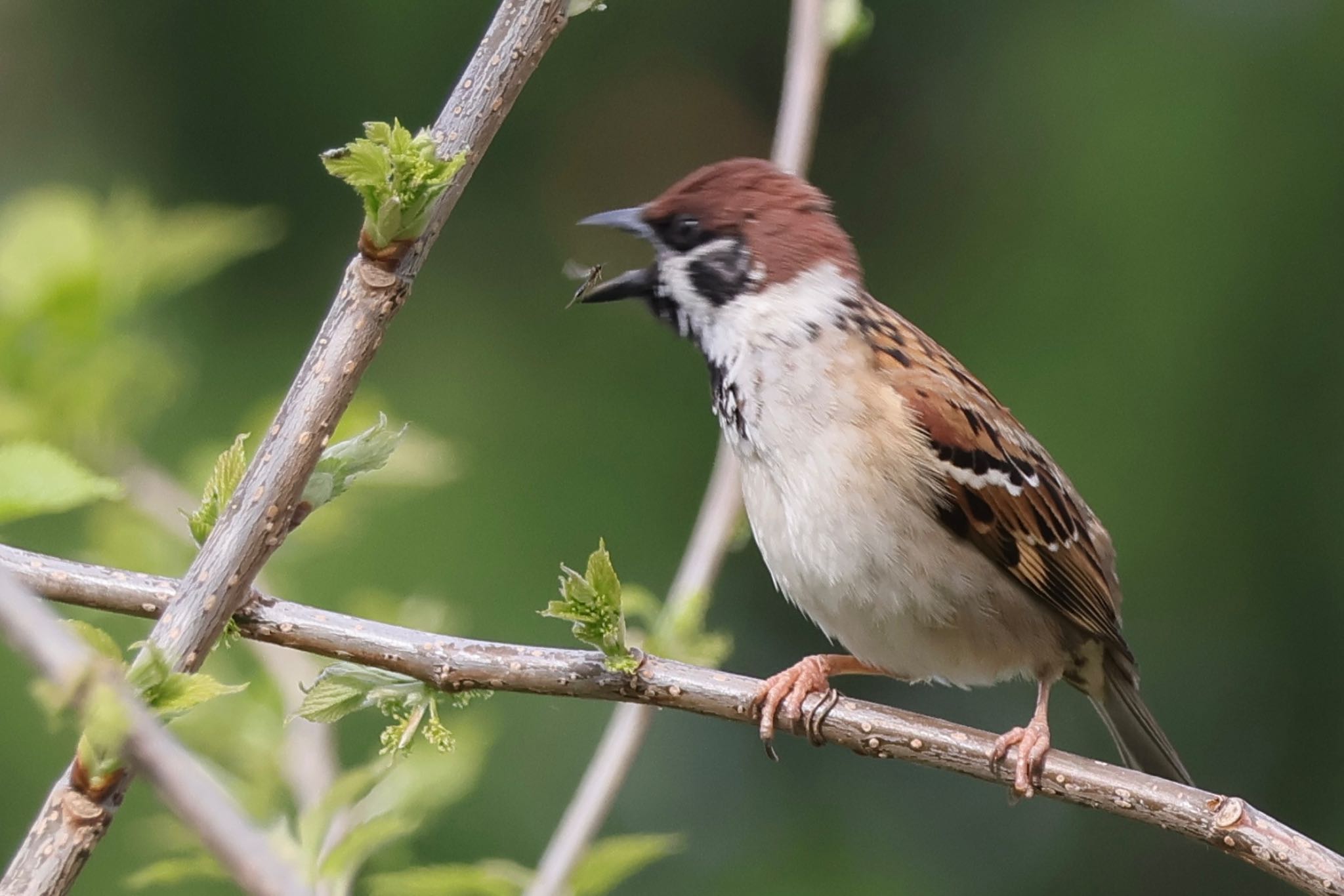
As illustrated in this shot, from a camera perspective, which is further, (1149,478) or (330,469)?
(1149,478)

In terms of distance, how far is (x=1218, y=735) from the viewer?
4648mm

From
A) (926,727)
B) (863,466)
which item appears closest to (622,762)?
(926,727)

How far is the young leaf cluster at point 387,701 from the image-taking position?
1611mm

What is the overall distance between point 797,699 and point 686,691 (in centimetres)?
52

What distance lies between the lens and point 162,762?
0.69 metres

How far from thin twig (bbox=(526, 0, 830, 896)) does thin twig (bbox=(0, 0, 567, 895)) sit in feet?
2.51

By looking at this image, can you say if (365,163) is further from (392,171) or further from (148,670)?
(148,670)

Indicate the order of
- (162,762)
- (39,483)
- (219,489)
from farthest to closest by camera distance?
(219,489) < (39,483) < (162,762)

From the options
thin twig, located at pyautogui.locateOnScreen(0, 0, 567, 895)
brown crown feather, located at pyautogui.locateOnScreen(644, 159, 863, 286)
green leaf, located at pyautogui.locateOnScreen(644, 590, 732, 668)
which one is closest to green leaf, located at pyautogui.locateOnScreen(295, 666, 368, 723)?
thin twig, located at pyautogui.locateOnScreen(0, 0, 567, 895)

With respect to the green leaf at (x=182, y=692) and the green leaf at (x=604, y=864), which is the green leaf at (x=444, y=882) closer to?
the green leaf at (x=604, y=864)

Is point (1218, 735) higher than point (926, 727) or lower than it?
lower

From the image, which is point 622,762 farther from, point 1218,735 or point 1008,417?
point 1218,735

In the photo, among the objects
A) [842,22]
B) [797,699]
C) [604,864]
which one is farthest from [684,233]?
[604,864]

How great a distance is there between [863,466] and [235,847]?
1.87m
